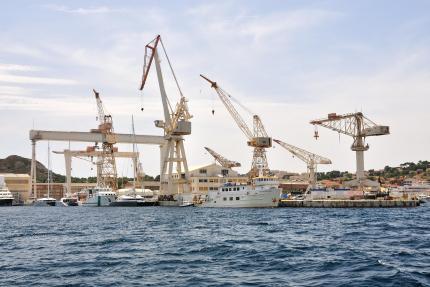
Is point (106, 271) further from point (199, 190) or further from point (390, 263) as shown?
point (199, 190)

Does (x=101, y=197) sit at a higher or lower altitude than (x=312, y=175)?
lower

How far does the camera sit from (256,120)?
13400 cm

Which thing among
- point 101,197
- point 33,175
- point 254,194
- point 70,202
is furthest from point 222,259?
point 33,175

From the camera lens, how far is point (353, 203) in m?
109

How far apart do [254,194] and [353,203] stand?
71.2ft

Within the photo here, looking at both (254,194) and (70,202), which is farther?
(70,202)

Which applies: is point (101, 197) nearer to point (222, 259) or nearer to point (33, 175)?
point (33, 175)

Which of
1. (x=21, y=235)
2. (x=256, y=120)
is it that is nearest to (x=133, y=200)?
(x=256, y=120)

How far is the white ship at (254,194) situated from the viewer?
105 m

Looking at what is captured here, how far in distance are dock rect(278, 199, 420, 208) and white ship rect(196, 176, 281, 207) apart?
954 cm

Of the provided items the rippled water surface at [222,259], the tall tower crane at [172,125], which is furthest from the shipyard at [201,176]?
the rippled water surface at [222,259]

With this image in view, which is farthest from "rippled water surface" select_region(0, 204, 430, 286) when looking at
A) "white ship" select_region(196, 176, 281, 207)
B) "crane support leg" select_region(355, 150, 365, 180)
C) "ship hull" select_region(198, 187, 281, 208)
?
"crane support leg" select_region(355, 150, 365, 180)

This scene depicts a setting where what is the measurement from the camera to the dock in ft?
348

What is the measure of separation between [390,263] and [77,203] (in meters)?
137
